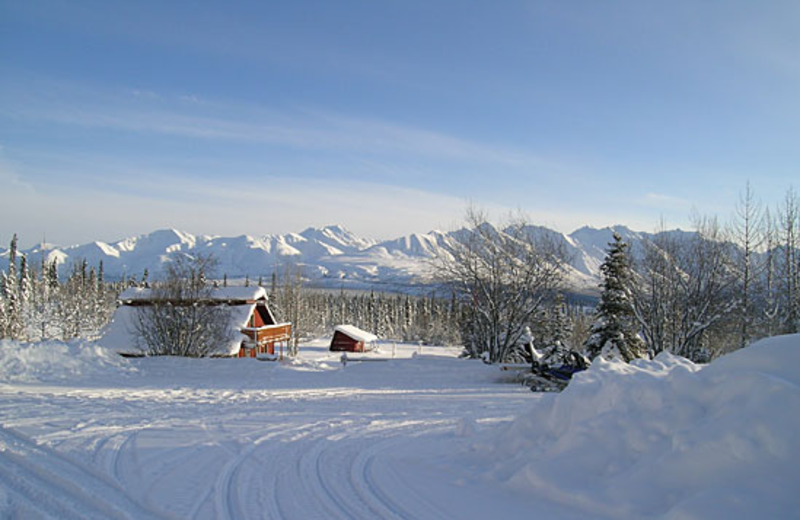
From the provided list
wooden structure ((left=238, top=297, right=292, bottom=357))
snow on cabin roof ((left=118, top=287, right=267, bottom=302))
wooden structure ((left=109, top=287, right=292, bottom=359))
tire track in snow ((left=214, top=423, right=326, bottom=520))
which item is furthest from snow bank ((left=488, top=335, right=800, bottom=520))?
wooden structure ((left=238, top=297, right=292, bottom=357))

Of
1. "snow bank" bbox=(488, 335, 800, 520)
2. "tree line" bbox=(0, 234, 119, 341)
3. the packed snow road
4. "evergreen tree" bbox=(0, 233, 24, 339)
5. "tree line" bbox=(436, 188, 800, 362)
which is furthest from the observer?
"tree line" bbox=(0, 234, 119, 341)

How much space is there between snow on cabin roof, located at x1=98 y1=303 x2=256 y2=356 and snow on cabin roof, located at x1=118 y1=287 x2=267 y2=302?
0.66m

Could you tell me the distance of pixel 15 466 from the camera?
6.09m

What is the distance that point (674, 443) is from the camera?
5.16 meters

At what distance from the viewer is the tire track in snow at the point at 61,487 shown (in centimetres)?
494

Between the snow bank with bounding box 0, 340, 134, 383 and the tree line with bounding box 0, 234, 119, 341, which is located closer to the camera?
the snow bank with bounding box 0, 340, 134, 383

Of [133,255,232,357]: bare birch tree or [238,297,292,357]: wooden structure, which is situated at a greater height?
[133,255,232,357]: bare birch tree

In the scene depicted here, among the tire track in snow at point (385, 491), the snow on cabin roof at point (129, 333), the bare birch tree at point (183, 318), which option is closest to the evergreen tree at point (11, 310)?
the snow on cabin roof at point (129, 333)

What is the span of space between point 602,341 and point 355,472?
862 inches

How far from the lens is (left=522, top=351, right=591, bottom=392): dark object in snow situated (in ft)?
53.5

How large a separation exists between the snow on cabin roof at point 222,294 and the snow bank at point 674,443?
69.0 ft

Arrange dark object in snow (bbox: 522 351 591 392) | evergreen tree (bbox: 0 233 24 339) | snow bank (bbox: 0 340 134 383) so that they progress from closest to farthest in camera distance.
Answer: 1. snow bank (bbox: 0 340 134 383)
2. dark object in snow (bbox: 522 351 591 392)
3. evergreen tree (bbox: 0 233 24 339)

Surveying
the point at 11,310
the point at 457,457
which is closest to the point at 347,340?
the point at 11,310

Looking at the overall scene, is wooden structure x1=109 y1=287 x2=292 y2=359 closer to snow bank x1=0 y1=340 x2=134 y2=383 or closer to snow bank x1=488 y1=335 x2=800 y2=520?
snow bank x1=0 y1=340 x2=134 y2=383
